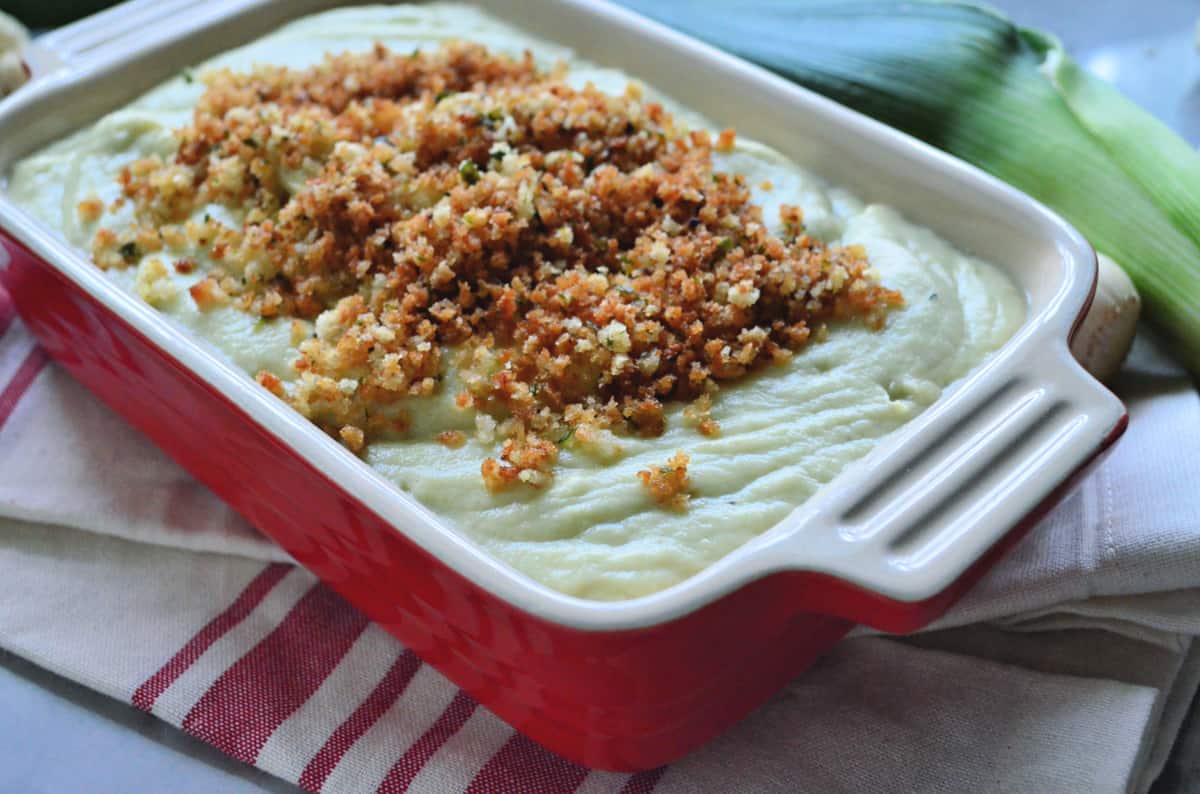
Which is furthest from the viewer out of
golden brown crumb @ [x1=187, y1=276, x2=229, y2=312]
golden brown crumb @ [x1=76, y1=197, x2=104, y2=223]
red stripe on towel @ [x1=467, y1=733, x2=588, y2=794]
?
golden brown crumb @ [x1=76, y1=197, x2=104, y2=223]

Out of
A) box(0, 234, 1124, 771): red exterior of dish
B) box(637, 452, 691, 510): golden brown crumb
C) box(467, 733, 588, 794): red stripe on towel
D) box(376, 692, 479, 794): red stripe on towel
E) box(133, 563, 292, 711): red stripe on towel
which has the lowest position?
box(133, 563, 292, 711): red stripe on towel

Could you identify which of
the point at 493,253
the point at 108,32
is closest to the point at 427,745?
the point at 493,253

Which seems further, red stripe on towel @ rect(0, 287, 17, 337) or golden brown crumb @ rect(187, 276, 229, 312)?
red stripe on towel @ rect(0, 287, 17, 337)

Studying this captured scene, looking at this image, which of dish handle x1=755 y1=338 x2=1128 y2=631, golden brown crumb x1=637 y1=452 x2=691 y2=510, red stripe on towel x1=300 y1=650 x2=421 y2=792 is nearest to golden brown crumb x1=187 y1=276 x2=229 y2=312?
red stripe on towel x1=300 y1=650 x2=421 y2=792

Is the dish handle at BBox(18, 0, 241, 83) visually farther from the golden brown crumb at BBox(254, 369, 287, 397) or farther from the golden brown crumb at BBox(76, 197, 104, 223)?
the golden brown crumb at BBox(254, 369, 287, 397)

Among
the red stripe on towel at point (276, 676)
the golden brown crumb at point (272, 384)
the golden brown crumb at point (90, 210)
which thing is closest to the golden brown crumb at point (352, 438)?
the golden brown crumb at point (272, 384)

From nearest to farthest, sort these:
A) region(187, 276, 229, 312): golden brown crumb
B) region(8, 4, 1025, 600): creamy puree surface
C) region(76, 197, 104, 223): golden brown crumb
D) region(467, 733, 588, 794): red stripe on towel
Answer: region(8, 4, 1025, 600): creamy puree surface → region(467, 733, 588, 794): red stripe on towel → region(187, 276, 229, 312): golden brown crumb → region(76, 197, 104, 223): golden brown crumb

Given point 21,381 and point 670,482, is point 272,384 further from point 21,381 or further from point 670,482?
point 21,381

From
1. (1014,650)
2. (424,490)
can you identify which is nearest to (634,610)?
(424,490)
